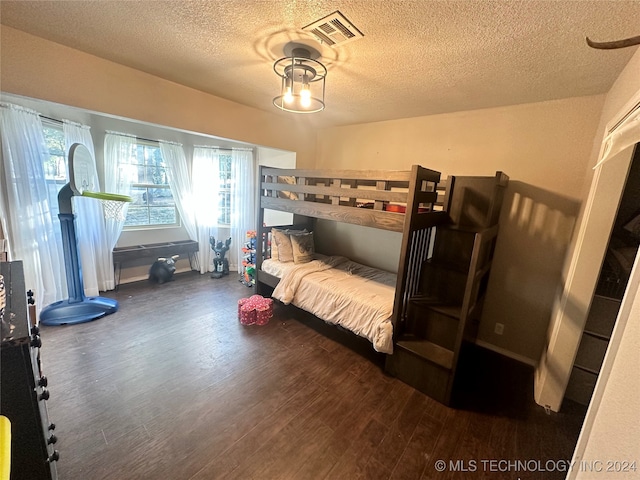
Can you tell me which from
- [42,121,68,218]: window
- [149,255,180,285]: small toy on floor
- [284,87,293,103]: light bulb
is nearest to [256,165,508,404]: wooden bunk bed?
[284,87,293,103]: light bulb

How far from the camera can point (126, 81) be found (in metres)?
2.14

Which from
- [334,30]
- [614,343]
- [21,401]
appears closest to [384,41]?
[334,30]

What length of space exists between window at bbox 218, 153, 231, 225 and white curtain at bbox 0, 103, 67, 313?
202 centimetres

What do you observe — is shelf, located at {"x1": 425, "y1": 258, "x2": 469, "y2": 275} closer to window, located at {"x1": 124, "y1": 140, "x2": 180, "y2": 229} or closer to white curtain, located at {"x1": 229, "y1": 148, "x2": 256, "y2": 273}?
white curtain, located at {"x1": 229, "y1": 148, "x2": 256, "y2": 273}

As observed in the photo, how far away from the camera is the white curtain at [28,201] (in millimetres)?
2293

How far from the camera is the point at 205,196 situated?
13.6ft

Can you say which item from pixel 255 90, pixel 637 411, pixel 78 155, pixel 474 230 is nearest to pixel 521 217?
pixel 474 230

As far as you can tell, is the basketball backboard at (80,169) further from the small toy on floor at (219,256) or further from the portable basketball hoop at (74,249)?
the small toy on floor at (219,256)

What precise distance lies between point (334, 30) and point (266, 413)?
243cm

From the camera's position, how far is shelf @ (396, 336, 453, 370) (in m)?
1.94

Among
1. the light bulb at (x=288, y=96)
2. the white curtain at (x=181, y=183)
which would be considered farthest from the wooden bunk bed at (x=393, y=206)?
the white curtain at (x=181, y=183)

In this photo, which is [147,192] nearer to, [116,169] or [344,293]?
[116,169]

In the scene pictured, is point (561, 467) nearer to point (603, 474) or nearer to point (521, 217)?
point (603, 474)

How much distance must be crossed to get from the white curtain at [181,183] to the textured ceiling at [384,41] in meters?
1.69
